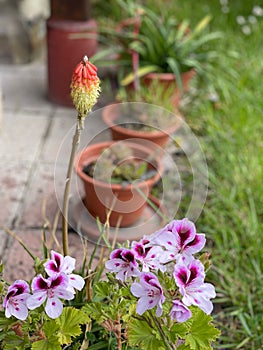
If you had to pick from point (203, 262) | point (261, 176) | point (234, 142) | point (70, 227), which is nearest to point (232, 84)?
point (234, 142)

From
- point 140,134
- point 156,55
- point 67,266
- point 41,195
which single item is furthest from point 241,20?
point 67,266

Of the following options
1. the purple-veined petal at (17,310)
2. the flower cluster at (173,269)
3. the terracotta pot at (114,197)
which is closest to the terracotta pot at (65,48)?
the terracotta pot at (114,197)

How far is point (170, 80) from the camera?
11.0ft

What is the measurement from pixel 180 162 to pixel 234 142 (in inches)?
12.7

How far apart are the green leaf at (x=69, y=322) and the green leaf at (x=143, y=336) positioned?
11 centimetres

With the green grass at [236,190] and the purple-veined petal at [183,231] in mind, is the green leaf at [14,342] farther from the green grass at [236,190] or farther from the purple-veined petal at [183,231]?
the green grass at [236,190]

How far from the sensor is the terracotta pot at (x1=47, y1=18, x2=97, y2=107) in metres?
3.50

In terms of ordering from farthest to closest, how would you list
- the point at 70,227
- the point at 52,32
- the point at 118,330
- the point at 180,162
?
the point at 52,32 < the point at 180,162 < the point at 70,227 < the point at 118,330

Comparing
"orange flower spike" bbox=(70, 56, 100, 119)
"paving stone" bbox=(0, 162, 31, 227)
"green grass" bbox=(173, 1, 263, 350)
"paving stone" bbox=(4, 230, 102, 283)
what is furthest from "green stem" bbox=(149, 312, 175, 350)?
"paving stone" bbox=(0, 162, 31, 227)

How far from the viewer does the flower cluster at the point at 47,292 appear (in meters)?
1.33

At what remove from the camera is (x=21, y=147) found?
3.14 meters

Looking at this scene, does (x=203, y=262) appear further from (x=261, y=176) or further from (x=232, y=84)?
(x=232, y=84)

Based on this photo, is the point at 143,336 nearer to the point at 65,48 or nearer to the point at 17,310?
the point at 17,310

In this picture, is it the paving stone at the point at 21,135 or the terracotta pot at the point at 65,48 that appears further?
the terracotta pot at the point at 65,48
